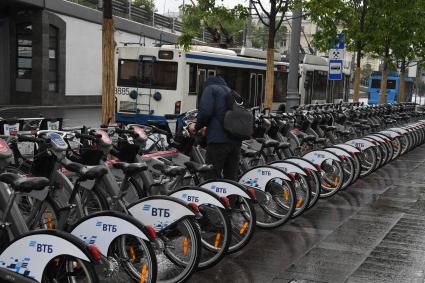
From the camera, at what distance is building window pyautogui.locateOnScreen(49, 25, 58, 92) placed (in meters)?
26.2

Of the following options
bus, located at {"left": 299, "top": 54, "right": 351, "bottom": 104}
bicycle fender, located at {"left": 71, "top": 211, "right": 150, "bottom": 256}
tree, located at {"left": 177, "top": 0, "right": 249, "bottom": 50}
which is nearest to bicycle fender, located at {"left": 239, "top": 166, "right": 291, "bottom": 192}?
bicycle fender, located at {"left": 71, "top": 211, "right": 150, "bottom": 256}

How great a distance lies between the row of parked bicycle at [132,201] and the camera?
10.5 ft

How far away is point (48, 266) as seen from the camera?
10.4 ft

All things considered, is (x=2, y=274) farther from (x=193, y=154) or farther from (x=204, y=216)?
(x=193, y=154)

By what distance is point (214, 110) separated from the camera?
576cm

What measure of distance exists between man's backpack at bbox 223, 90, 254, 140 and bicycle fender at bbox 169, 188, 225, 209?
1.19m

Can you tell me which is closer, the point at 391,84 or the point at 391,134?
the point at 391,134

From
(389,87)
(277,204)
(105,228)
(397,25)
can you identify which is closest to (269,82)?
(277,204)

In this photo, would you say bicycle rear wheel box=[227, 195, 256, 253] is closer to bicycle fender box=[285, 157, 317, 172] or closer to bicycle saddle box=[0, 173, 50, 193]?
bicycle fender box=[285, 157, 317, 172]

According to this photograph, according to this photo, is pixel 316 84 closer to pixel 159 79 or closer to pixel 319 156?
pixel 159 79

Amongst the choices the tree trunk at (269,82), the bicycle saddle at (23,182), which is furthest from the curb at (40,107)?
the bicycle saddle at (23,182)

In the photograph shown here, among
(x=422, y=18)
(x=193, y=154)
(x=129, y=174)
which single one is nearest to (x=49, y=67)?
(x=422, y=18)

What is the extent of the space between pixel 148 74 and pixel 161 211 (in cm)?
1090

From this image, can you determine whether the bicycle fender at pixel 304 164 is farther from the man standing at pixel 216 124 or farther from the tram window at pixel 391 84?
the tram window at pixel 391 84
